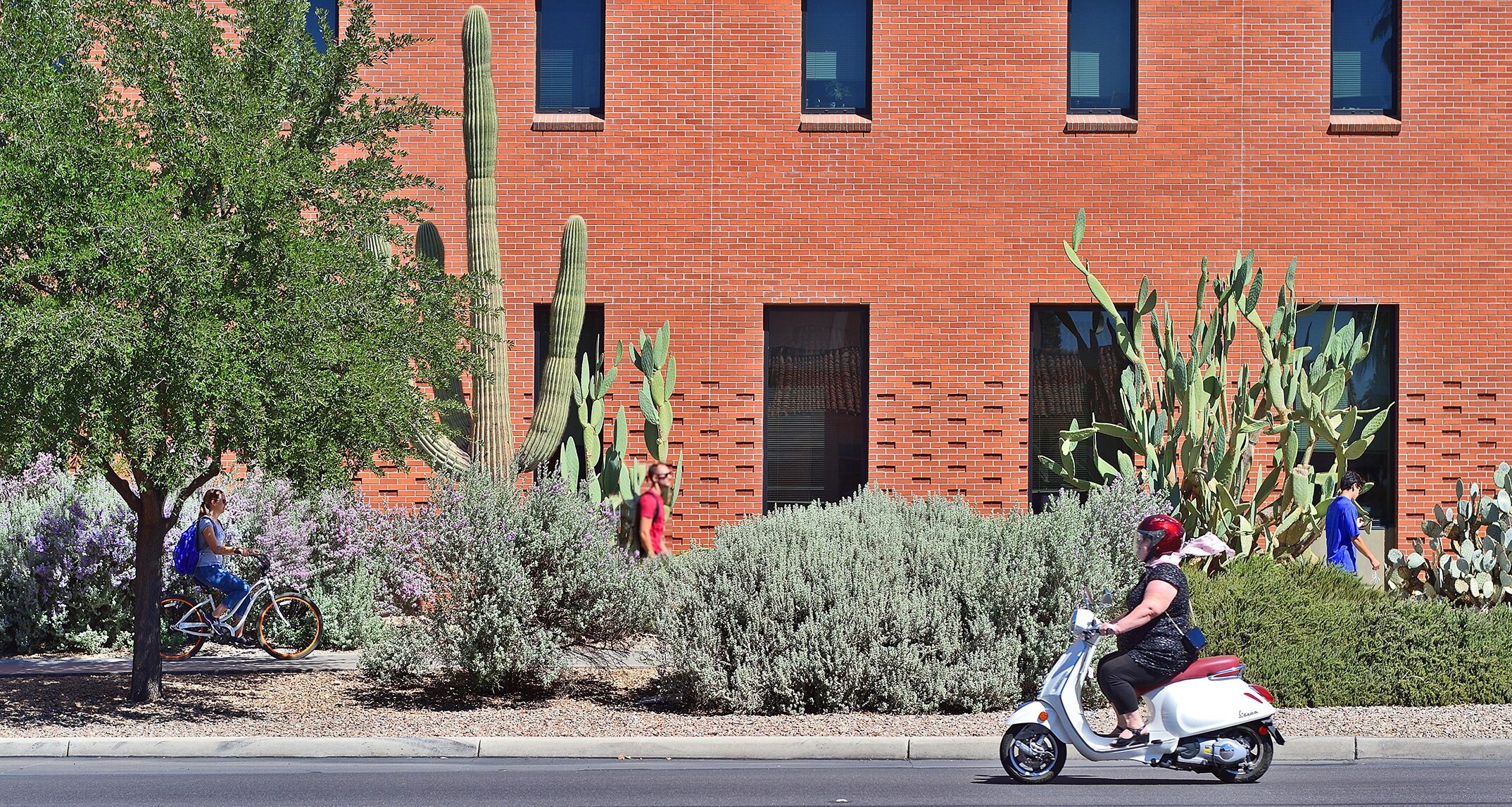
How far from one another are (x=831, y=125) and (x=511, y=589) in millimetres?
8395

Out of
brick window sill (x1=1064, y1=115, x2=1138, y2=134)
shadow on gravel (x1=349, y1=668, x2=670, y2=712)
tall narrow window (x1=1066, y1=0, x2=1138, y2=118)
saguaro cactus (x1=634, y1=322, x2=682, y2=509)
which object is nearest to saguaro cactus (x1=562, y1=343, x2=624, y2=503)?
saguaro cactus (x1=634, y1=322, x2=682, y2=509)

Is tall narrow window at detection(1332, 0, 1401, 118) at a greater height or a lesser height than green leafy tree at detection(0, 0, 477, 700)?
greater

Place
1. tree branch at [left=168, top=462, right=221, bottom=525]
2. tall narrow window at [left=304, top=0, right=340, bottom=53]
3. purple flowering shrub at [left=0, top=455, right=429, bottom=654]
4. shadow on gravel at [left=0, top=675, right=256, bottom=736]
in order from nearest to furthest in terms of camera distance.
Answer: shadow on gravel at [left=0, top=675, right=256, bottom=736] → tree branch at [left=168, top=462, right=221, bottom=525] → purple flowering shrub at [left=0, top=455, right=429, bottom=654] → tall narrow window at [left=304, top=0, right=340, bottom=53]

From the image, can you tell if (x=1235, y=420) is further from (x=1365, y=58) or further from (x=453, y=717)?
(x=453, y=717)

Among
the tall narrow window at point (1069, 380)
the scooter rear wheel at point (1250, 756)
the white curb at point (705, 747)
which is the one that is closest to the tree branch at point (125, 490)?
the white curb at point (705, 747)

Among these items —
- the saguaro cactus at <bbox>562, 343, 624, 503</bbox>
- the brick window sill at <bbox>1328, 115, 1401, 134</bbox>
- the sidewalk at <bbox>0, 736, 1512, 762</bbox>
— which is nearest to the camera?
the sidewalk at <bbox>0, 736, 1512, 762</bbox>

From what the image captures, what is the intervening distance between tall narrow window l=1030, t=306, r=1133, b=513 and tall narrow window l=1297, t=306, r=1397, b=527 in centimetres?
224

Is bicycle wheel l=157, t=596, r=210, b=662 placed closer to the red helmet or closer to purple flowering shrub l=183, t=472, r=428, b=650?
purple flowering shrub l=183, t=472, r=428, b=650

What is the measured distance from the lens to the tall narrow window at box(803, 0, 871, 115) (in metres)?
17.6

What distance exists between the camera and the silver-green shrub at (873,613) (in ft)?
33.6

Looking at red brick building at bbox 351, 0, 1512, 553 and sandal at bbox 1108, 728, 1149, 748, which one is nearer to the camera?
sandal at bbox 1108, 728, 1149, 748

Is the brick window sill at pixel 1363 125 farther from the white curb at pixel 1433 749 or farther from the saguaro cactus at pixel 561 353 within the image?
the white curb at pixel 1433 749

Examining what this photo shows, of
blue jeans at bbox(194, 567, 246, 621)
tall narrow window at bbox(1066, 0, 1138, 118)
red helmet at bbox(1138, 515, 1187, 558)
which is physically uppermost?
tall narrow window at bbox(1066, 0, 1138, 118)

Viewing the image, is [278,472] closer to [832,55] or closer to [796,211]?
[796,211]
